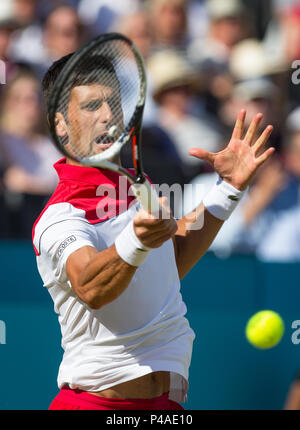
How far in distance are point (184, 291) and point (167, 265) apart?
190cm

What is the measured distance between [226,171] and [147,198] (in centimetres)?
101

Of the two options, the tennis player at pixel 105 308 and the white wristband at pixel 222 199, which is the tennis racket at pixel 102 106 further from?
the white wristband at pixel 222 199

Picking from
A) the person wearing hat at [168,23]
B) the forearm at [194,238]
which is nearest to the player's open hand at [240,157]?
the forearm at [194,238]

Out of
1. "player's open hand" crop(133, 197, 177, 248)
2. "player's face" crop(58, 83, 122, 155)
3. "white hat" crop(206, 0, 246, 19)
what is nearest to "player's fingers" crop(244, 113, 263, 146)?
"player's face" crop(58, 83, 122, 155)

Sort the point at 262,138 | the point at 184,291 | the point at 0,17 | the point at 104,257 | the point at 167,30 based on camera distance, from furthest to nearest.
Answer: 1. the point at 167,30
2. the point at 0,17
3. the point at 184,291
4. the point at 262,138
5. the point at 104,257

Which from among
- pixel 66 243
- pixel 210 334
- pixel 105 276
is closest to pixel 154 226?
pixel 105 276

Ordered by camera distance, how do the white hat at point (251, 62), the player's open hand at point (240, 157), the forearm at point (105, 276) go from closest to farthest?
the forearm at point (105, 276), the player's open hand at point (240, 157), the white hat at point (251, 62)

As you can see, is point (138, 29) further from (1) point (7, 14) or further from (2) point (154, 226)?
(2) point (154, 226)

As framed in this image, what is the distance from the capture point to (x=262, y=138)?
3.26 metres

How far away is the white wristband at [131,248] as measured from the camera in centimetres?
245

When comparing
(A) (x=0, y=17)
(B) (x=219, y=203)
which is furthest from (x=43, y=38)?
(B) (x=219, y=203)

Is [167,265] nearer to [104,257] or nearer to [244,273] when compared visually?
[104,257]

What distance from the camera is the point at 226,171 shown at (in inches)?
130

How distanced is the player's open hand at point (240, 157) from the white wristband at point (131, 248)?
0.88 meters
